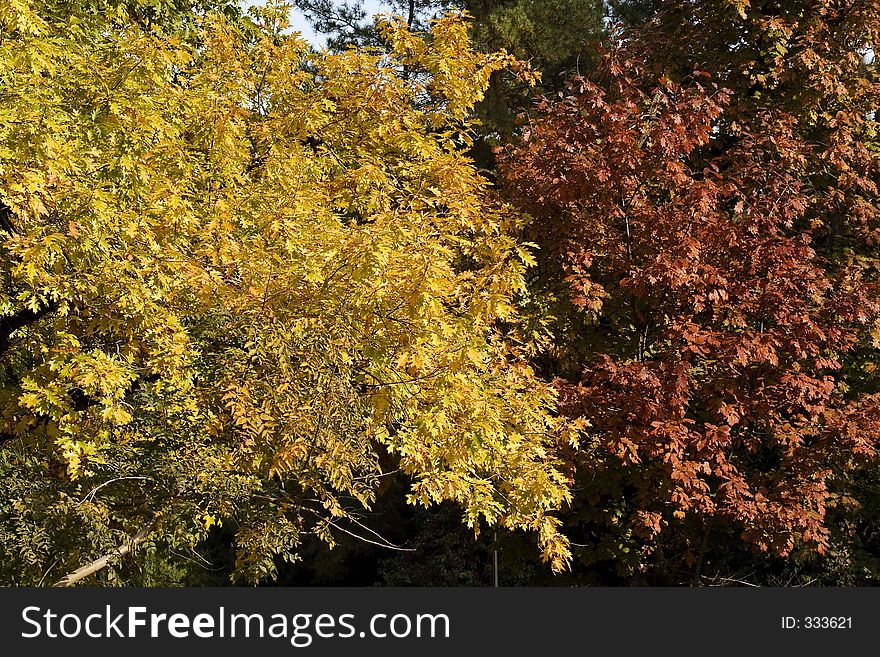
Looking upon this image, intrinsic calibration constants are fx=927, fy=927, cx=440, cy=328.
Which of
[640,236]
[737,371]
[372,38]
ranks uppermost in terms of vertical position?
[372,38]

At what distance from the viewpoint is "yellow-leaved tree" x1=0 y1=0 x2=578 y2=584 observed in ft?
18.2

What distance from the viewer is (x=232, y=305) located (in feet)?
19.1

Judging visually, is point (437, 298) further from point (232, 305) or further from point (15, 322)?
point (15, 322)

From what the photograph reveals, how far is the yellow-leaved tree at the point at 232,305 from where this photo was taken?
5.55 metres

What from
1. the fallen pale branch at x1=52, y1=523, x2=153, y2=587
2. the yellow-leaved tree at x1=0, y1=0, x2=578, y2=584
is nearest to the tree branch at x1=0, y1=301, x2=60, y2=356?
the yellow-leaved tree at x1=0, y1=0, x2=578, y2=584

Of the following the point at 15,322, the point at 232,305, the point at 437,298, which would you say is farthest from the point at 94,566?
the point at 437,298

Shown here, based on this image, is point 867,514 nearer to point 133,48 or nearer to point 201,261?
point 201,261

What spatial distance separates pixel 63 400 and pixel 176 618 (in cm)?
173

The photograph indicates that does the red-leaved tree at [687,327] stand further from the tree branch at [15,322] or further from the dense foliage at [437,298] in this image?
the tree branch at [15,322]

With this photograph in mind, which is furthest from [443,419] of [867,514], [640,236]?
[867,514]

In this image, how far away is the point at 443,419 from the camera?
5.78 metres

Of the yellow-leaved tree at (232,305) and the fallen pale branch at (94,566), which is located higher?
the yellow-leaved tree at (232,305)

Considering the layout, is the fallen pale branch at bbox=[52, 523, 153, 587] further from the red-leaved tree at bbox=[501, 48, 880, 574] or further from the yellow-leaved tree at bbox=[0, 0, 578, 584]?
the red-leaved tree at bbox=[501, 48, 880, 574]

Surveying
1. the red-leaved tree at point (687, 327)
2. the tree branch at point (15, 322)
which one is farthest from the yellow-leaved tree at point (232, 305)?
the red-leaved tree at point (687, 327)
